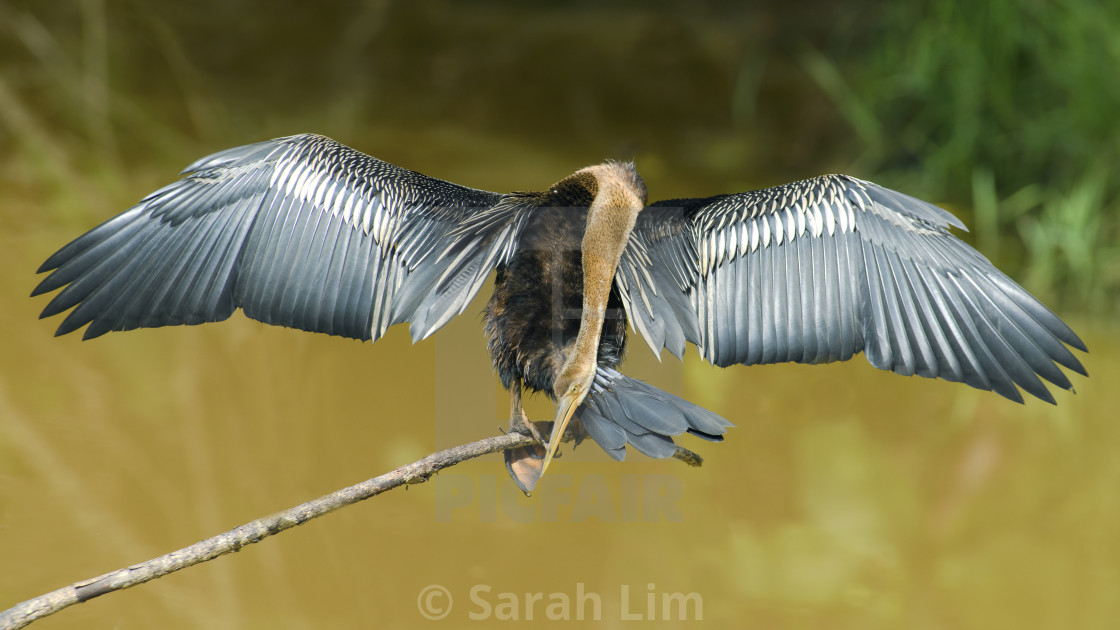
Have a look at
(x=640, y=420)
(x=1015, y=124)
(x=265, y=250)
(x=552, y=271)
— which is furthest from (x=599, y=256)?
(x=1015, y=124)

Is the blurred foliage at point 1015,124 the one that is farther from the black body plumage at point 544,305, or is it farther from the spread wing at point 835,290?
the black body plumage at point 544,305

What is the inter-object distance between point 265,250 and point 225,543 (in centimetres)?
79

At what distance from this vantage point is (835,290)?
205 centimetres

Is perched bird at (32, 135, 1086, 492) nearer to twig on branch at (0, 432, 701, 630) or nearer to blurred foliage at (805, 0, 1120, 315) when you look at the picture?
twig on branch at (0, 432, 701, 630)

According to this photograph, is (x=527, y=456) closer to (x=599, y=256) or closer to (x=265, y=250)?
(x=599, y=256)

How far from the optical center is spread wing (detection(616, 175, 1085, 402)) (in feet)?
6.33

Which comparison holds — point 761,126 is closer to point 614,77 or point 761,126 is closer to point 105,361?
point 614,77

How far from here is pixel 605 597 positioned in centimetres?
323

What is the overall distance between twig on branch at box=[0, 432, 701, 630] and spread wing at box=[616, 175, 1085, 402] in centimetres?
41

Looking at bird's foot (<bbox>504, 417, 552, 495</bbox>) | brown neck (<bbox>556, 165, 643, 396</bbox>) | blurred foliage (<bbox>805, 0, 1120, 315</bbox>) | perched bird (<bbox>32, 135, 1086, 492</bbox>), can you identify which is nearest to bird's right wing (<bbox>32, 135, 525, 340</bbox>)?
perched bird (<bbox>32, 135, 1086, 492</bbox>)

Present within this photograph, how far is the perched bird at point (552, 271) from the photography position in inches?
75.7

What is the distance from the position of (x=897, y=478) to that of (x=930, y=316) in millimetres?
1880

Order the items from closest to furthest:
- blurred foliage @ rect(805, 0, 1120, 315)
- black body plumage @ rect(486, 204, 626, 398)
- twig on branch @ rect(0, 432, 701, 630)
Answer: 1. twig on branch @ rect(0, 432, 701, 630)
2. black body plumage @ rect(486, 204, 626, 398)
3. blurred foliage @ rect(805, 0, 1120, 315)

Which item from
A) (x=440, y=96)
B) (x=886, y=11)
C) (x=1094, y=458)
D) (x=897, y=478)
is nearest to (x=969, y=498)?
(x=897, y=478)
